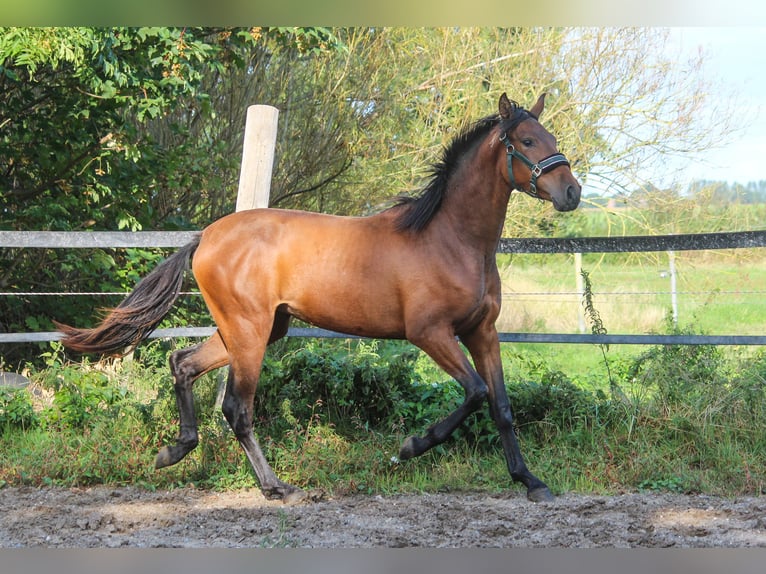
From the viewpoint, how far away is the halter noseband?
454cm

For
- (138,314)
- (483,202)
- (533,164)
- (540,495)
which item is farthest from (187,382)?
(533,164)

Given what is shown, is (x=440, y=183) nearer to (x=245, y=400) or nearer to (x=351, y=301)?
(x=351, y=301)

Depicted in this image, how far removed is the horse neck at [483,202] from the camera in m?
4.82

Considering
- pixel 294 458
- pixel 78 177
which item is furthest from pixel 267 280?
pixel 78 177

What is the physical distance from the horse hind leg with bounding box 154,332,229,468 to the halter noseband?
2.21m

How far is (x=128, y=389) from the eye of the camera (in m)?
6.11

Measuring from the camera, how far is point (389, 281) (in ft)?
16.0

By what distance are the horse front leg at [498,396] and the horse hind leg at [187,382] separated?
1670 mm

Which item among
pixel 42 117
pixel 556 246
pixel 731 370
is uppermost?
pixel 42 117

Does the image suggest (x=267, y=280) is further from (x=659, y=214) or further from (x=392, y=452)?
(x=659, y=214)

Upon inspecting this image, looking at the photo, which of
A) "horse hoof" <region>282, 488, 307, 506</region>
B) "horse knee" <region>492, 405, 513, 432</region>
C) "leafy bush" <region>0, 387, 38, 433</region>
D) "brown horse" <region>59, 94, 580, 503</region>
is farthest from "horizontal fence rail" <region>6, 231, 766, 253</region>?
"horse hoof" <region>282, 488, 307, 506</region>

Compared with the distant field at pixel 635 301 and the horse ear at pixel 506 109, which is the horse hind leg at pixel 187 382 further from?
the distant field at pixel 635 301

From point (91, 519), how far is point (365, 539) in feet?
5.12

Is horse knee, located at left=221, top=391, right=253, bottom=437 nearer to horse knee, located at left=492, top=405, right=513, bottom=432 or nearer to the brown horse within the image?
the brown horse
